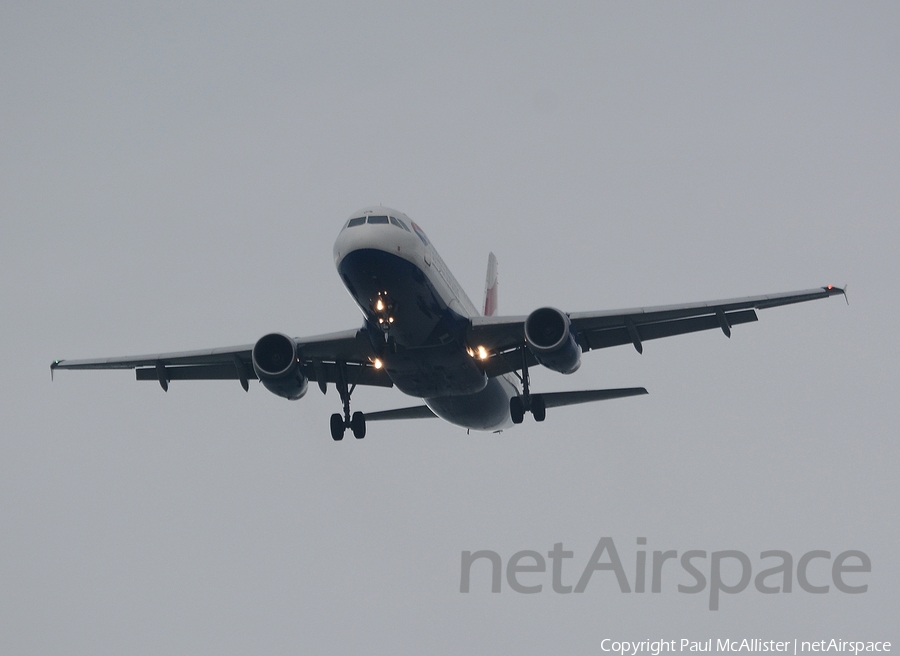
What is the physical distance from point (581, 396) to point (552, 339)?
4.26 meters

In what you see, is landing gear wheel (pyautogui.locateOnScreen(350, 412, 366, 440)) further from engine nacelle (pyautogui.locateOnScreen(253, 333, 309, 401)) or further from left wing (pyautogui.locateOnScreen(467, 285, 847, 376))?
left wing (pyautogui.locateOnScreen(467, 285, 847, 376))

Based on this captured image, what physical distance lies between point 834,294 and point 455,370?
34.5 feet

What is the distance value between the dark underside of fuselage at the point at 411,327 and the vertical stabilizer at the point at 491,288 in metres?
12.3

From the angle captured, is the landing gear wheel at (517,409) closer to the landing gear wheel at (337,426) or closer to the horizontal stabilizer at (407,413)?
the horizontal stabilizer at (407,413)

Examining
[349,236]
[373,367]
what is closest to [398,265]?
[349,236]

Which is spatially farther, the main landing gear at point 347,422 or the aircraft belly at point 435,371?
the main landing gear at point 347,422

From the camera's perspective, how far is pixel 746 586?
133ft

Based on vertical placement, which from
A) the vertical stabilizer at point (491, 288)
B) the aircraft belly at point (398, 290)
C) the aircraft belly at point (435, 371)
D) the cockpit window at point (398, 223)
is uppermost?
the vertical stabilizer at point (491, 288)

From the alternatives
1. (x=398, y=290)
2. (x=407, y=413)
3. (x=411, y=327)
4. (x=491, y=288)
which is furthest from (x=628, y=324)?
(x=491, y=288)

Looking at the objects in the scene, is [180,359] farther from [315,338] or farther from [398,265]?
Answer: [398,265]

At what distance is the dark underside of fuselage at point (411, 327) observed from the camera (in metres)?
31.1

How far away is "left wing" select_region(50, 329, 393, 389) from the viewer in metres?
35.5

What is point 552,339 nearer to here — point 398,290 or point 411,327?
point 411,327

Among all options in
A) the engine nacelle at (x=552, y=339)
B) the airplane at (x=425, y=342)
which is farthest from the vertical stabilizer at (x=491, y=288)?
the engine nacelle at (x=552, y=339)
